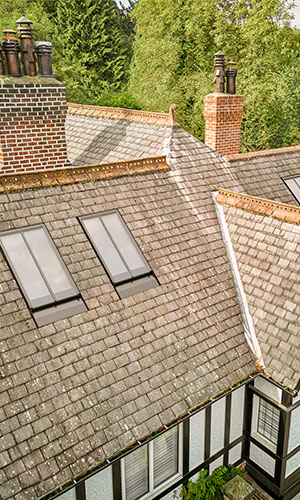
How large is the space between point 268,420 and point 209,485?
5.39ft

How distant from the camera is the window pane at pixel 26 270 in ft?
20.7

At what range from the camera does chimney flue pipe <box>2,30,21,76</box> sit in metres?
8.07

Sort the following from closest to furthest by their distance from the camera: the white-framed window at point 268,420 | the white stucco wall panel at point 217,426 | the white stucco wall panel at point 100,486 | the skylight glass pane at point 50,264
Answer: the white stucco wall panel at point 100,486, the skylight glass pane at point 50,264, the white stucco wall panel at point 217,426, the white-framed window at point 268,420

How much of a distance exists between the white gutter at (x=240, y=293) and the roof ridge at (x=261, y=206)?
10.3 inches

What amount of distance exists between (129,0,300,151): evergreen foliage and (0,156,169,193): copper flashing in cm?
2069

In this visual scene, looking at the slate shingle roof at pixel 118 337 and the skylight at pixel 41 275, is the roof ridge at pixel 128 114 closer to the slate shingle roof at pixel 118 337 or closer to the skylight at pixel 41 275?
the slate shingle roof at pixel 118 337

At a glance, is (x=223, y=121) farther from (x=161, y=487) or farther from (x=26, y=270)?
(x=161, y=487)

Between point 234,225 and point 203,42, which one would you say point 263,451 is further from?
point 203,42

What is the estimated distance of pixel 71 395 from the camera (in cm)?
573

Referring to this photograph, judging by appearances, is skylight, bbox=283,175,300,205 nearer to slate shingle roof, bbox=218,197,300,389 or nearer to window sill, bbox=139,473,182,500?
slate shingle roof, bbox=218,197,300,389

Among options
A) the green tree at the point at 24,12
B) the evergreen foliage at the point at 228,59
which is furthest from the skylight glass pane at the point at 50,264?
the green tree at the point at 24,12

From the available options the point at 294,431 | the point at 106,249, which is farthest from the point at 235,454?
the point at 106,249

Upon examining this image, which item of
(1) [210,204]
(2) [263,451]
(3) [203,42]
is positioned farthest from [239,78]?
(2) [263,451]

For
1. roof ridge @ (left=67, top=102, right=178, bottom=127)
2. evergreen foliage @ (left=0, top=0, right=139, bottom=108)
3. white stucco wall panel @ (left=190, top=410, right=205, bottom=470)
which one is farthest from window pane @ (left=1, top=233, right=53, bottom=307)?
evergreen foliage @ (left=0, top=0, right=139, bottom=108)
